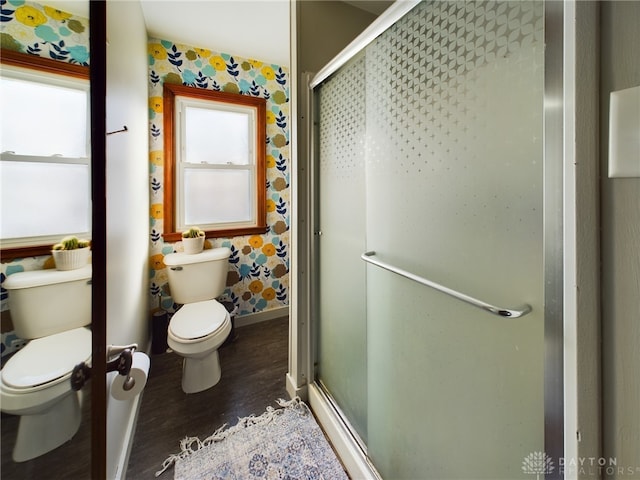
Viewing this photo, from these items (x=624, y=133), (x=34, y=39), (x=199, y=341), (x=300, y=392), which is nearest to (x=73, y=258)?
(x=34, y=39)

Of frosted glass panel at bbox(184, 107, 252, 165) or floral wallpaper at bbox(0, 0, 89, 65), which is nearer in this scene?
floral wallpaper at bbox(0, 0, 89, 65)

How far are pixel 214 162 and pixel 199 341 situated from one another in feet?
4.93

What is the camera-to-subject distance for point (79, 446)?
0.55 m

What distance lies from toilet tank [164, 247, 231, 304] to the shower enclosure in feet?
4.22

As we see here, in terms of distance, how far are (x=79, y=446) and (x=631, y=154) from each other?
109cm

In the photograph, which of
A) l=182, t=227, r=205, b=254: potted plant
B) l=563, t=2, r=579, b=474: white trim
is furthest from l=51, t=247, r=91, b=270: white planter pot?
l=182, t=227, r=205, b=254: potted plant

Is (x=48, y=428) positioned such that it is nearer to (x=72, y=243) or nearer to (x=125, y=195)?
(x=72, y=243)

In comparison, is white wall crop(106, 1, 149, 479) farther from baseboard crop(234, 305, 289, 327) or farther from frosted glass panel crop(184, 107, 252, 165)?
baseboard crop(234, 305, 289, 327)

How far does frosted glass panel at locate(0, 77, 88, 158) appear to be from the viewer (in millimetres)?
459

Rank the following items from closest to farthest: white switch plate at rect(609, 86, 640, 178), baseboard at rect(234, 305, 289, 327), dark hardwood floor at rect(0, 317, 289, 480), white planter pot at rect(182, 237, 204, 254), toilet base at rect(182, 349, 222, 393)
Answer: white switch plate at rect(609, 86, 640, 178) < dark hardwood floor at rect(0, 317, 289, 480) < toilet base at rect(182, 349, 222, 393) < white planter pot at rect(182, 237, 204, 254) < baseboard at rect(234, 305, 289, 327)

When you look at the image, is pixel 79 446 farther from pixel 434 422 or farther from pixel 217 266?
Result: pixel 217 266

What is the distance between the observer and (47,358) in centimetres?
51

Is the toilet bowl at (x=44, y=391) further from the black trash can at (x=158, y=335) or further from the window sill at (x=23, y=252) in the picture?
the black trash can at (x=158, y=335)

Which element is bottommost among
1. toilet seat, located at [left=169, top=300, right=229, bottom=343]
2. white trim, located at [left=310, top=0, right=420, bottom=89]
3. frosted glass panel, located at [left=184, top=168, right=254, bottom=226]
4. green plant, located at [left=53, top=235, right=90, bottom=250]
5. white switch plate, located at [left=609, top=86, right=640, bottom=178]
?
toilet seat, located at [left=169, top=300, right=229, bottom=343]
